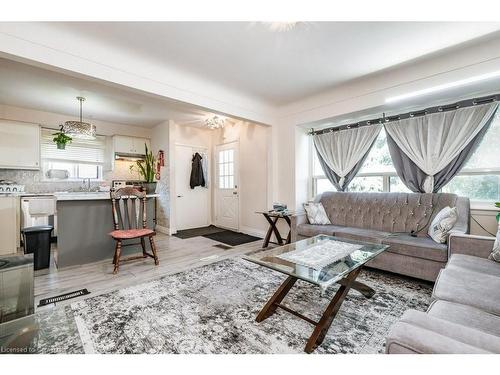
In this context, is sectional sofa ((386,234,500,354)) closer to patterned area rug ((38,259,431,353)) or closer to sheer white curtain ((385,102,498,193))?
patterned area rug ((38,259,431,353))

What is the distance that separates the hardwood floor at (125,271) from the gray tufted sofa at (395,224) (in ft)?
4.59

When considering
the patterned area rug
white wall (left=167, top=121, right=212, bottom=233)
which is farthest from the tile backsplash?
the patterned area rug

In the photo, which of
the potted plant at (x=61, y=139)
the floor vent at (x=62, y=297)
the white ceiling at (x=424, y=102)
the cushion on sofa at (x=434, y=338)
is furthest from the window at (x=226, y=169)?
the cushion on sofa at (x=434, y=338)

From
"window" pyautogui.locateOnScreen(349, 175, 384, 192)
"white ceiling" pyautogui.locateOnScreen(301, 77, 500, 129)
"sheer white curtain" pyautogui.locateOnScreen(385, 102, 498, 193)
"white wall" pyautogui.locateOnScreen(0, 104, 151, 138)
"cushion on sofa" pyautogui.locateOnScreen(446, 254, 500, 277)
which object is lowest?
"cushion on sofa" pyautogui.locateOnScreen(446, 254, 500, 277)

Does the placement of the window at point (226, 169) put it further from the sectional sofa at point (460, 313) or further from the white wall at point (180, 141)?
the sectional sofa at point (460, 313)

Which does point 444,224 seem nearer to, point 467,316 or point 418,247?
point 418,247

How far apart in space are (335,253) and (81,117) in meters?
5.43

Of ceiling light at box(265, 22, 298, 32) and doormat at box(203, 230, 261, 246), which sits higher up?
ceiling light at box(265, 22, 298, 32)

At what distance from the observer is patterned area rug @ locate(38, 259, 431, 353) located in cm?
149

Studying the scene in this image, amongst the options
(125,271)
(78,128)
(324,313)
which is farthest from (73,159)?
(324,313)

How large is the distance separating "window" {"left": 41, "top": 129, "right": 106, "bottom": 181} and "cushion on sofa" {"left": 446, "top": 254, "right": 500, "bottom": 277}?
632 centimetres

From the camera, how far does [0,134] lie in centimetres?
394

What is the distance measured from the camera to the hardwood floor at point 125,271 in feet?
7.68
